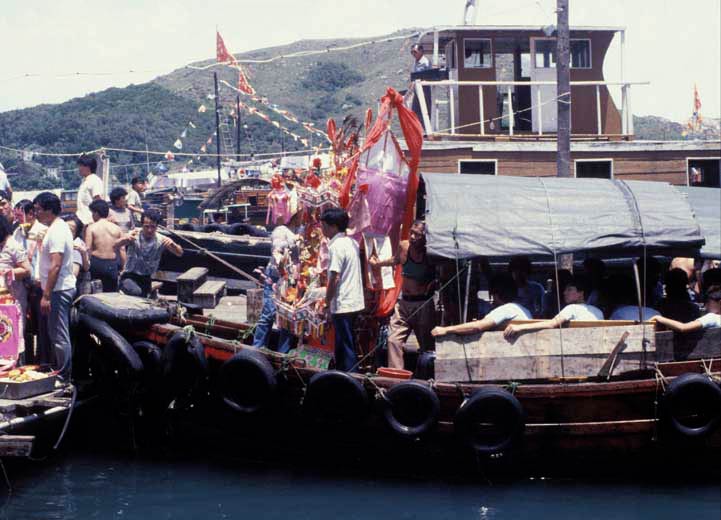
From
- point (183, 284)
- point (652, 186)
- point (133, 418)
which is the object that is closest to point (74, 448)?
point (133, 418)

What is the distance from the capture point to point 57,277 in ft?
28.8

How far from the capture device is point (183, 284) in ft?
46.4

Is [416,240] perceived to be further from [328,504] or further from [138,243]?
[138,243]

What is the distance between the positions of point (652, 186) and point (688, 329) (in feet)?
5.19

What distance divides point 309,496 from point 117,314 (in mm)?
2346

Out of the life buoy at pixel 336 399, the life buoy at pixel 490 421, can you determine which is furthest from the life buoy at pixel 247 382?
the life buoy at pixel 490 421

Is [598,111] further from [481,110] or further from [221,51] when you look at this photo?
[221,51]

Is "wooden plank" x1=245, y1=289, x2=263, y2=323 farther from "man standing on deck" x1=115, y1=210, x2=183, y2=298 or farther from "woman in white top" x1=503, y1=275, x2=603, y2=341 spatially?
"woman in white top" x1=503, y1=275, x2=603, y2=341

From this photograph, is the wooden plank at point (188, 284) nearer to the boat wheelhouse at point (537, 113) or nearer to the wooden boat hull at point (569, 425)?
the boat wheelhouse at point (537, 113)

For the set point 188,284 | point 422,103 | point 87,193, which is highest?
point 422,103

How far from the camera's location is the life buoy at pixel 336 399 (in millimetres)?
8273

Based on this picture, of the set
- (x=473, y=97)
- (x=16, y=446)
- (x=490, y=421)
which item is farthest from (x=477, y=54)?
(x=16, y=446)

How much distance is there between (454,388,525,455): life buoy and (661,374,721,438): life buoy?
3.80ft

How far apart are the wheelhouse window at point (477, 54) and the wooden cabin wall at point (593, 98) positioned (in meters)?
1.68
